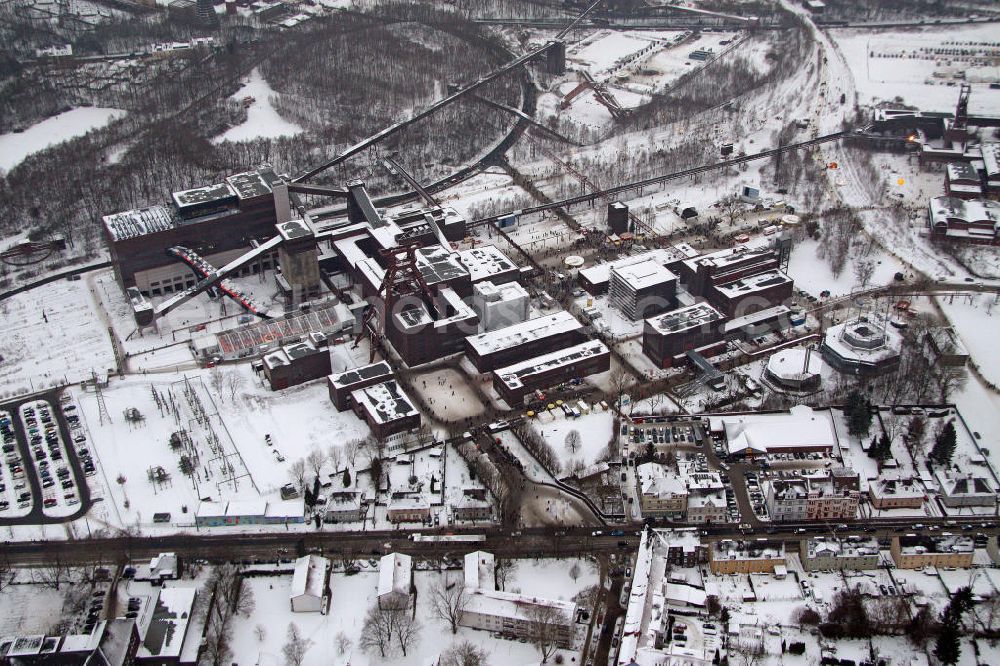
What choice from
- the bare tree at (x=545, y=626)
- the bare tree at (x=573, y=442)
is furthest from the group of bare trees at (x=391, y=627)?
the bare tree at (x=573, y=442)

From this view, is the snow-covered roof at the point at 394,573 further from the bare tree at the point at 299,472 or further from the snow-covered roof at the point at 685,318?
→ the snow-covered roof at the point at 685,318

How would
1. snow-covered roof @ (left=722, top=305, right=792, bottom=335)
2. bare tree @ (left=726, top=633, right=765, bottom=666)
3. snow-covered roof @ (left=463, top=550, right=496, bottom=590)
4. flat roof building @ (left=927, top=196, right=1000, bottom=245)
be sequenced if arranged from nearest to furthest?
bare tree @ (left=726, top=633, right=765, bottom=666) < snow-covered roof @ (left=463, top=550, right=496, bottom=590) < snow-covered roof @ (left=722, top=305, right=792, bottom=335) < flat roof building @ (left=927, top=196, right=1000, bottom=245)

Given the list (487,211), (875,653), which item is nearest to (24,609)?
(875,653)

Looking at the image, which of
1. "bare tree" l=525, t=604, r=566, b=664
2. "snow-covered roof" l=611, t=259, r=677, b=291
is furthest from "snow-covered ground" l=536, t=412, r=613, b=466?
"snow-covered roof" l=611, t=259, r=677, b=291

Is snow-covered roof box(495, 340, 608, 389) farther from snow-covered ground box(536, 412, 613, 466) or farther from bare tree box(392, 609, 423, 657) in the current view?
bare tree box(392, 609, 423, 657)

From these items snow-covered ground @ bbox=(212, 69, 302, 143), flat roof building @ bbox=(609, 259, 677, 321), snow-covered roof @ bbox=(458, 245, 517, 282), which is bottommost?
flat roof building @ bbox=(609, 259, 677, 321)

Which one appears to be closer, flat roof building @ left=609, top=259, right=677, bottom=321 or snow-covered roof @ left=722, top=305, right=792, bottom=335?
snow-covered roof @ left=722, top=305, right=792, bottom=335

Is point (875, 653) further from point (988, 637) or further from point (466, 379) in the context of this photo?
point (466, 379)
